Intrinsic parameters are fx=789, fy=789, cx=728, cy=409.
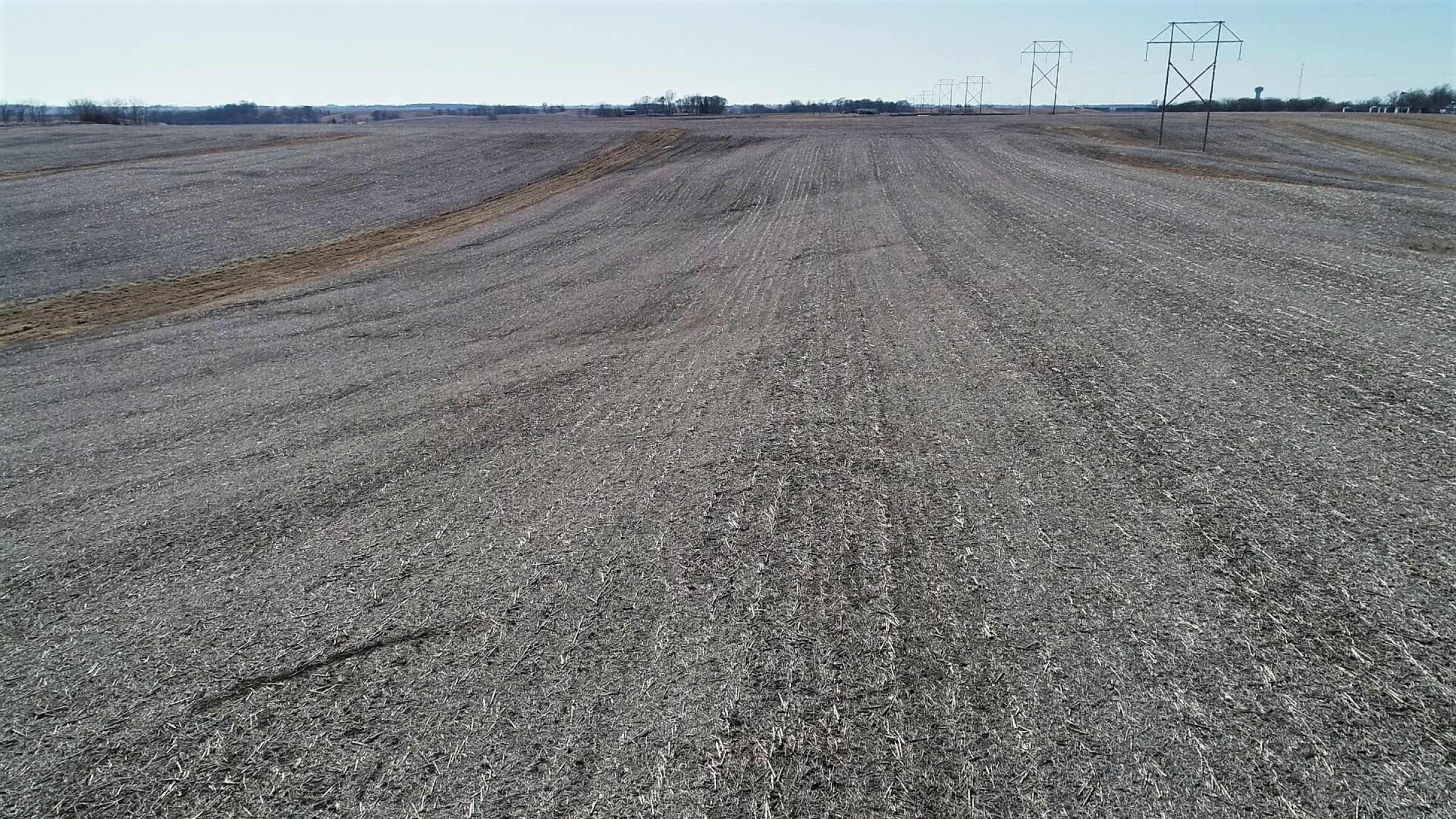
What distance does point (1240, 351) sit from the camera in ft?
29.2

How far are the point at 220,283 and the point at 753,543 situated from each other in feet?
48.5

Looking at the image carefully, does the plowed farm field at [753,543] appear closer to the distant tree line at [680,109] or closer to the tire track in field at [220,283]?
the tire track in field at [220,283]

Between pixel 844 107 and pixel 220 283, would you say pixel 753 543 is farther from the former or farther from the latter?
pixel 844 107

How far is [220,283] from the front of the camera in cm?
1561

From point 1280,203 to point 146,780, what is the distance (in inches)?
867

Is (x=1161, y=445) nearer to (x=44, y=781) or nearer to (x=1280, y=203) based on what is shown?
(x=44, y=781)

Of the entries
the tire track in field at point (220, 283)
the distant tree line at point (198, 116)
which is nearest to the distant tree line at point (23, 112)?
the distant tree line at point (198, 116)

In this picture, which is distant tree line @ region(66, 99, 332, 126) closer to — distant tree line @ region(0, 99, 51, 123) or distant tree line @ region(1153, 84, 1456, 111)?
distant tree line @ region(0, 99, 51, 123)

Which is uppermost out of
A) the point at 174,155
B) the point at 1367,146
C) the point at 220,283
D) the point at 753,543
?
the point at 174,155

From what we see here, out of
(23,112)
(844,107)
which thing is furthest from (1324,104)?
(23,112)

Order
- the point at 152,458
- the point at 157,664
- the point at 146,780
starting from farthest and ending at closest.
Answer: the point at 152,458
the point at 157,664
the point at 146,780

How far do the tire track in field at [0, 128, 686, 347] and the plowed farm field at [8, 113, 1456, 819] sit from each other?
222 mm

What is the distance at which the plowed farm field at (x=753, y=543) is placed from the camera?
142 inches

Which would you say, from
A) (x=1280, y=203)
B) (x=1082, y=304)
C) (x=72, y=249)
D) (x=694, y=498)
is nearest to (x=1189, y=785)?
(x=694, y=498)
